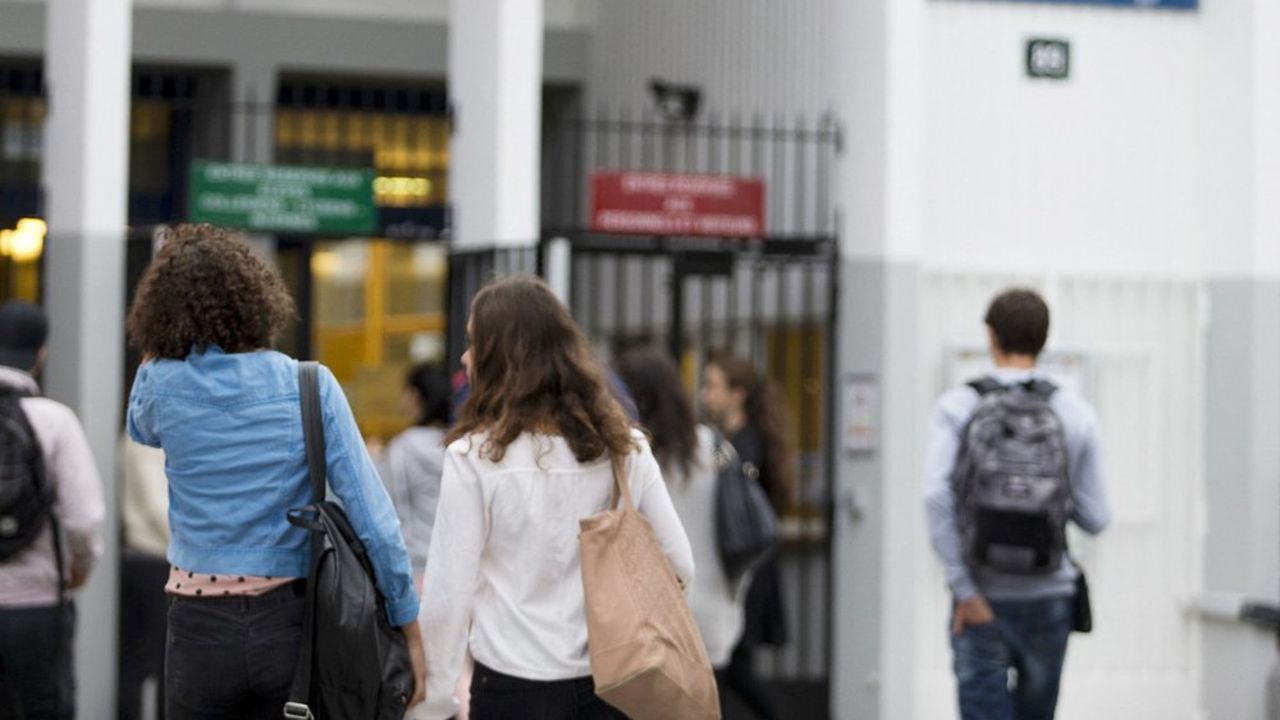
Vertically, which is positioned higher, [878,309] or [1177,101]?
[1177,101]

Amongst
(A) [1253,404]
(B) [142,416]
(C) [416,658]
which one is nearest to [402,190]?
(A) [1253,404]

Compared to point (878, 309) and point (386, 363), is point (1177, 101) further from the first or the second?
point (386, 363)

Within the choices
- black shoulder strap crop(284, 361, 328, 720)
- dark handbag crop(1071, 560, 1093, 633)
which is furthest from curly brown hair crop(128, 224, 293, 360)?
dark handbag crop(1071, 560, 1093, 633)

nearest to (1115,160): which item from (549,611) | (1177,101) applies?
(1177,101)

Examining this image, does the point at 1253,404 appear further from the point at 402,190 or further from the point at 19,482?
the point at 402,190

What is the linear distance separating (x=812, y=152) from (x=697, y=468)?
14.2 ft

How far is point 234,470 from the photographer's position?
16.5 feet

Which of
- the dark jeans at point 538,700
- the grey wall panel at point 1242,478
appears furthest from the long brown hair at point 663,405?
the grey wall panel at point 1242,478

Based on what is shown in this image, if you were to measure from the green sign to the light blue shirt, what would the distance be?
437cm

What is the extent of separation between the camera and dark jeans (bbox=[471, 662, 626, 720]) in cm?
491

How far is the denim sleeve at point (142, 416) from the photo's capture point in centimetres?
514

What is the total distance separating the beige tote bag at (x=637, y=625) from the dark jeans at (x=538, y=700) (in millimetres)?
75

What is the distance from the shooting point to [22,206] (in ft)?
50.2

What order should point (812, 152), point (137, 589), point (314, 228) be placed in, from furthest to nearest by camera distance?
point (812, 152), point (314, 228), point (137, 589)
